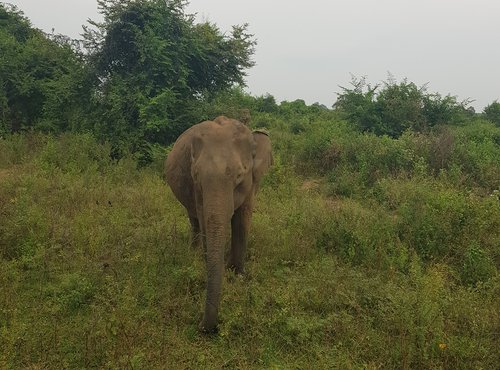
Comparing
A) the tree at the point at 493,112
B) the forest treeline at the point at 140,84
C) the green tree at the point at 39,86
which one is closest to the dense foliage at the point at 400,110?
the forest treeline at the point at 140,84

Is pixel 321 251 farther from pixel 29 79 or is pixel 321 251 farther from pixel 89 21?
pixel 29 79

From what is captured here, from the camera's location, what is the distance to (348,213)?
8.24 m

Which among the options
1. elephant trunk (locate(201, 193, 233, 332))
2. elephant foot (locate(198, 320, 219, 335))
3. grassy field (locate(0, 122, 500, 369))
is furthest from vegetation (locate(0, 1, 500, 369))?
elephant trunk (locate(201, 193, 233, 332))

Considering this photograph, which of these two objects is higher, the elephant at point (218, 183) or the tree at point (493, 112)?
the tree at point (493, 112)

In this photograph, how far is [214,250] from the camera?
4758mm

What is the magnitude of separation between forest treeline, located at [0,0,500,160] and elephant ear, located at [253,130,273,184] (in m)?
7.28

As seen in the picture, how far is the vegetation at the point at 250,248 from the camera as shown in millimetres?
4441

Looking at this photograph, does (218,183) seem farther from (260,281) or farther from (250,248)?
(250,248)

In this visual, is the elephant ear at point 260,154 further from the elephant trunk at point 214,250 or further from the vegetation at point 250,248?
the vegetation at point 250,248

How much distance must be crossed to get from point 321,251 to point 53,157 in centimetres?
775

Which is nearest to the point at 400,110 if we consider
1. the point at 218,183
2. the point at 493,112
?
the point at 493,112

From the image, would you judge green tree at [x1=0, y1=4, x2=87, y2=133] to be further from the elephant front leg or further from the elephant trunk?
the elephant trunk

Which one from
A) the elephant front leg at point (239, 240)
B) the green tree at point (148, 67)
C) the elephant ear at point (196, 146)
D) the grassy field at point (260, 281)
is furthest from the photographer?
the green tree at point (148, 67)

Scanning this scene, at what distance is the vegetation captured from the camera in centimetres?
444
